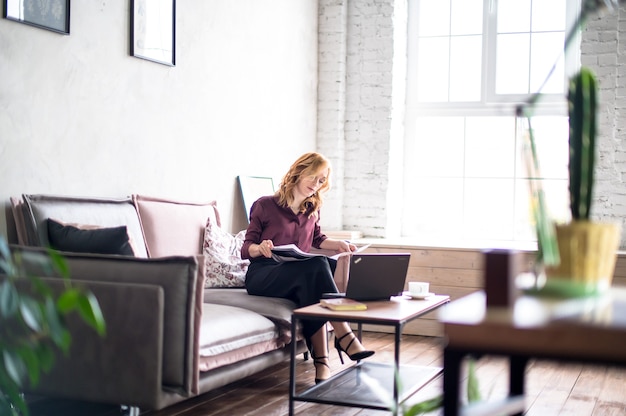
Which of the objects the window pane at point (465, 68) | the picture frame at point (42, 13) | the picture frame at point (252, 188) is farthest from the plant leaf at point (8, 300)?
the window pane at point (465, 68)

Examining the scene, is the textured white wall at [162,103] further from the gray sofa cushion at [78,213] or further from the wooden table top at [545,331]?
the wooden table top at [545,331]

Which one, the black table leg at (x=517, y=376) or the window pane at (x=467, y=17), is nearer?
the black table leg at (x=517, y=376)

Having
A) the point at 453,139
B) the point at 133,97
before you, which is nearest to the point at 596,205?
the point at 453,139

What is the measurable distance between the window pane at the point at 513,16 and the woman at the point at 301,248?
255 centimetres

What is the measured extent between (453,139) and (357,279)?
2.92 metres

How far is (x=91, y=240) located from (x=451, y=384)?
218cm

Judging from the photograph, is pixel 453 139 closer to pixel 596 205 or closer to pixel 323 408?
pixel 596 205

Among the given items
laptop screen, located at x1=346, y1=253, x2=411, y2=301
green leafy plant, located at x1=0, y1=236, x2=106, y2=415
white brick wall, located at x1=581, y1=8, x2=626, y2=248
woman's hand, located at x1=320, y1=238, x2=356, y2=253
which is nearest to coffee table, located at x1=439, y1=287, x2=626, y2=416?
green leafy plant, located at x1=0, y1=236, x2=106, y2=415

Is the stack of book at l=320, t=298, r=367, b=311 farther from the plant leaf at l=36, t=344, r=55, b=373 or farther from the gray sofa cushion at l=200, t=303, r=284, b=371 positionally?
the plant leaf at l=36, t=344, r=55, b=373

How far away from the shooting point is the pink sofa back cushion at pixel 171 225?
151 inches

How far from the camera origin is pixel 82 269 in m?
2.83

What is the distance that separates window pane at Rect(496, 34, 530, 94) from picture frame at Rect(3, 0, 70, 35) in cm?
353

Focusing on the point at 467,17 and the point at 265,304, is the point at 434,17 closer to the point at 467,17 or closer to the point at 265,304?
the point at 467,17

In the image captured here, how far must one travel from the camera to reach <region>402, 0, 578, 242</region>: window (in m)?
5.95
